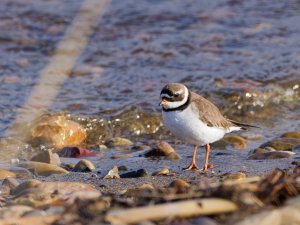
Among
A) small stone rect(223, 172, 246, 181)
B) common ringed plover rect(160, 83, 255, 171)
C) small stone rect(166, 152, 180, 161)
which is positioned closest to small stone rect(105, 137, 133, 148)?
small stone rect(166, 152, 180, 161)

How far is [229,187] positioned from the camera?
305cm

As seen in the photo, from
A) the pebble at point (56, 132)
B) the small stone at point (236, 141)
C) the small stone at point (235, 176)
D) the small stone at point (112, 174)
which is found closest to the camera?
the small stone at point (235, 176)

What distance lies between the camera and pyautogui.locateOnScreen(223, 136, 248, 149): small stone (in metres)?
6.54

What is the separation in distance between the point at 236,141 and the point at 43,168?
75.2 inches

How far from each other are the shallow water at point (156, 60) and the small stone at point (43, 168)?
1.31m

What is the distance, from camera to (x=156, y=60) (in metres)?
9.15

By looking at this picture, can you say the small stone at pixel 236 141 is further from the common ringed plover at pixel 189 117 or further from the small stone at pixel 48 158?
the small stone at pixel 48 158

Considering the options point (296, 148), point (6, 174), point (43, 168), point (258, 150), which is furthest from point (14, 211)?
point (296, 148)

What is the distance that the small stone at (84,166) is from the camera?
5.62m

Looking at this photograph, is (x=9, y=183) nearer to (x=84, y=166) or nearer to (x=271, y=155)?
(x=84, y=166)

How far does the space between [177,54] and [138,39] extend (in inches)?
33.3

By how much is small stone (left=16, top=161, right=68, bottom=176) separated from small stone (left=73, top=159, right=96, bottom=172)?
188 millimetres

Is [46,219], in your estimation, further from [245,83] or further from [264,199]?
[245,83]

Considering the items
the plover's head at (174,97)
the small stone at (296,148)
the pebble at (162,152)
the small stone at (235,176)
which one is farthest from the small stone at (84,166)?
the small stone at (296,148)
